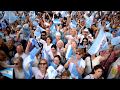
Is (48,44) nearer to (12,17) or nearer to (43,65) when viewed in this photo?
(43,65)

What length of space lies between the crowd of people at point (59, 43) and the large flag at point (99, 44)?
3 centimetres

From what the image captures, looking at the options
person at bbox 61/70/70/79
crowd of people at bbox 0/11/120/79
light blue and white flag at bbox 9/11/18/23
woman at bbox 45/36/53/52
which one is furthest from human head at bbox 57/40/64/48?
light blue and white flag at bbox 9/11/18/23

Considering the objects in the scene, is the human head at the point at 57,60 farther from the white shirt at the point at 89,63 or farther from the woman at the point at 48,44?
the white shirt at the point at 89,63

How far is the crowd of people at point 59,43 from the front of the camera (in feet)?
16.3

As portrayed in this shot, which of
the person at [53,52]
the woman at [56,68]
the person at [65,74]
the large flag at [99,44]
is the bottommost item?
the person at [65,74]

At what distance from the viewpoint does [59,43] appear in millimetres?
5039

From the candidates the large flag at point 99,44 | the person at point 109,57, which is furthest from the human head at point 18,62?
the person at point 109,57

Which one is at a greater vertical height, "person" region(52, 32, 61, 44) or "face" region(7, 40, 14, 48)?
"person" region(52, 32, 61, 44)

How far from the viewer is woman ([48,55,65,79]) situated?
502 cm

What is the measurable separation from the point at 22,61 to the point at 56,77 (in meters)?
0.55

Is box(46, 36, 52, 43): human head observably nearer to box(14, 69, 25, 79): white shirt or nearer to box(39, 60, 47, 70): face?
box(39, 60, 47, 70): face

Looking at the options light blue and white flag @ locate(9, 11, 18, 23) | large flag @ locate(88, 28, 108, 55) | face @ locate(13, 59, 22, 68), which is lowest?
face @ locate(13, 59, 22, 68)

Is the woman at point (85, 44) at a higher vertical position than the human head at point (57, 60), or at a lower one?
higher
